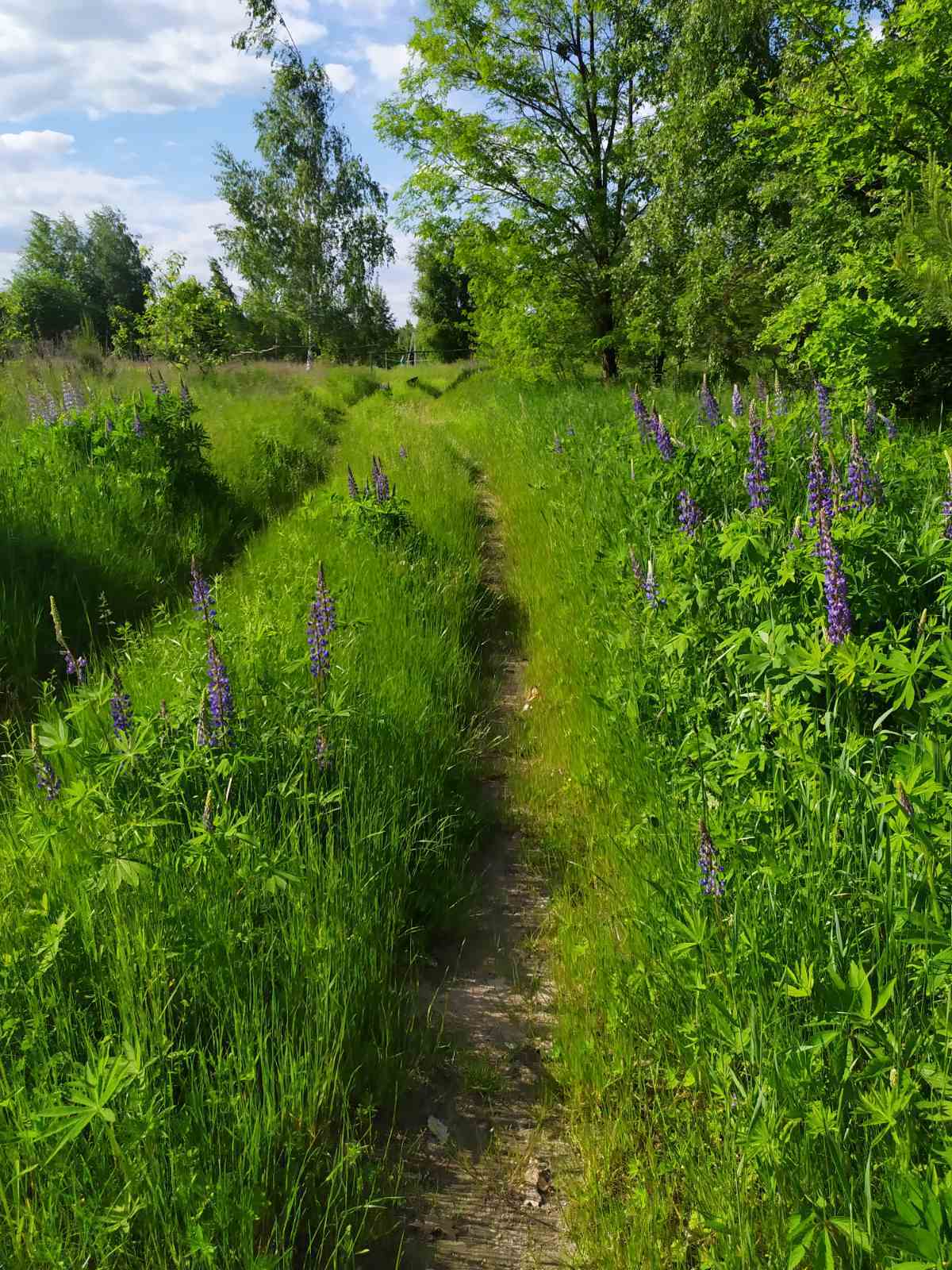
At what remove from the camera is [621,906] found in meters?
2.57

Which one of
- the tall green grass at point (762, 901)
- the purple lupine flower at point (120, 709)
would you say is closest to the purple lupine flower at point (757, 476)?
the tall green grass at point (762, 901)

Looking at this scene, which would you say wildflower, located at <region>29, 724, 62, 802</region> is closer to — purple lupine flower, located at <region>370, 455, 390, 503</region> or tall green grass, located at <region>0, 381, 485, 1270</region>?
tall green grass, located at <region>0, 381, 485, 1270</region>

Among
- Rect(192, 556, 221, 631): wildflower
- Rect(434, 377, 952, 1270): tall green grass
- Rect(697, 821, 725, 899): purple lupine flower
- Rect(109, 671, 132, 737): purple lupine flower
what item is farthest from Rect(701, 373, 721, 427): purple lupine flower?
Rect(109, 671, 132, 737): purple lupine flower

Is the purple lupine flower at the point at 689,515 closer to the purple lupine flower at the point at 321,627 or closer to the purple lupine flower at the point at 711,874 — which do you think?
the purple lupine flower at the point at 321,627

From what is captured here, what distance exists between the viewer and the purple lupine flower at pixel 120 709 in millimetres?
2561

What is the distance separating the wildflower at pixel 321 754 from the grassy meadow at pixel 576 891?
5 centimetres

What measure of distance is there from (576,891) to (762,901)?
43.4 inches

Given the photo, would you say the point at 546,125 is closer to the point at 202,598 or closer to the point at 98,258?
the point at 202,598

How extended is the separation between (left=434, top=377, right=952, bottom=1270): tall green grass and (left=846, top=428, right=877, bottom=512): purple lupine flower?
0.52ft

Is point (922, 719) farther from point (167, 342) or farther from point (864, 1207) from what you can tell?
point (167, 342)

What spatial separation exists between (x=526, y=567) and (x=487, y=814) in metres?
3.19

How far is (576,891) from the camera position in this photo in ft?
9.57

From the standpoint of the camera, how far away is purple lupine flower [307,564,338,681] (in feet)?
10.3

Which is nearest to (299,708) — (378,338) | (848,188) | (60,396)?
(60,396)
